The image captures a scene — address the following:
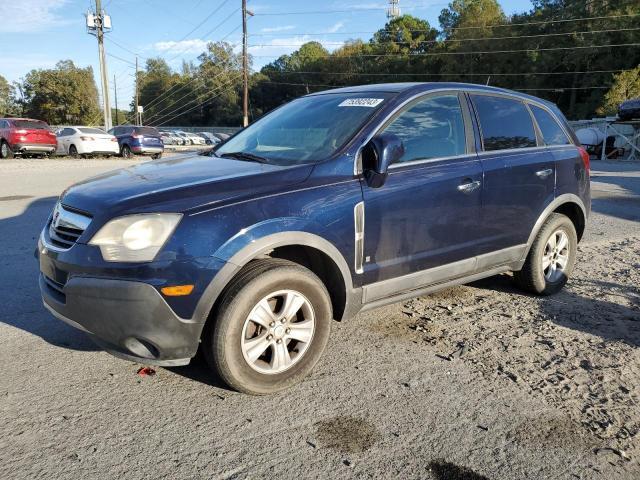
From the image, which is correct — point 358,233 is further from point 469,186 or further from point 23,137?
point 23,137

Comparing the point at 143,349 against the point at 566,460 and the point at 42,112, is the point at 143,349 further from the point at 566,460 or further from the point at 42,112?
the point at 42,112

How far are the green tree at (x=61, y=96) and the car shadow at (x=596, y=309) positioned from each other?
70.4 meters

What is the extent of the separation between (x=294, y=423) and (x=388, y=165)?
5.37 ft

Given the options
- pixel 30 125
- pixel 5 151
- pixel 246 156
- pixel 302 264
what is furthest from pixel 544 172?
pixel 5 151

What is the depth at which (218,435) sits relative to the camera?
261 cm

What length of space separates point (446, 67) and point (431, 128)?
65.6 meters

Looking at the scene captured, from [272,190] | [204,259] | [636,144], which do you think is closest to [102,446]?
[204,259]

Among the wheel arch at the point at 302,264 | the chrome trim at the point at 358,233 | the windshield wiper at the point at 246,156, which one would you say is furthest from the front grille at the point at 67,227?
the chrome trim at the point at 358,233

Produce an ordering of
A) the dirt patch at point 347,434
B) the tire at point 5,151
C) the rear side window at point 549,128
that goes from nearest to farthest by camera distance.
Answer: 1. the dirt patch at point 347,434
2. the rear side window at point 549,128
3. the tire at point 5,151

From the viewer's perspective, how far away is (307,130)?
3750 mm

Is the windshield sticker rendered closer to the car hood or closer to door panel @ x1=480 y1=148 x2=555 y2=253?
the car hood

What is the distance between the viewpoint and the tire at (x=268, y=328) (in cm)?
277

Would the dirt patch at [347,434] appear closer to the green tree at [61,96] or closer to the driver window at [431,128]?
the driver window at [431,128]

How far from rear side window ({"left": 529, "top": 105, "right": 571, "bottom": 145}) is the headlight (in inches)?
139
